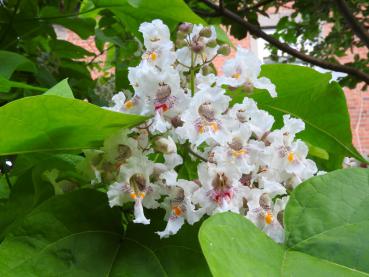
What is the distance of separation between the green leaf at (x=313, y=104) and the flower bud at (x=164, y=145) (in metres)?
0.15

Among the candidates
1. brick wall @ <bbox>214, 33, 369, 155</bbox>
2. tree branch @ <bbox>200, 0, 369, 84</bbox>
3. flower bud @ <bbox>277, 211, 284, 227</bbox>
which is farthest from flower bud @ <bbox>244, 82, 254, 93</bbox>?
brick wall @ <bbox>214, 33, 369, 155</bbox>

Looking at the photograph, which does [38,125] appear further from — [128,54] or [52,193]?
[128,54]

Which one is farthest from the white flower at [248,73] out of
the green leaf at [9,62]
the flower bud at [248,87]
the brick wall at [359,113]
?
the brick wall at [359,113]

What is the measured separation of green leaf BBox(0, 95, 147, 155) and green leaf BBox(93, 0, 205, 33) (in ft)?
0.79

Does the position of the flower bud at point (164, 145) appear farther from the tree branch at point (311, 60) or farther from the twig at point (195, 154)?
the tree branch at point (311, 60)

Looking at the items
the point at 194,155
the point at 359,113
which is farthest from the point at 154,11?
the point at 359,113

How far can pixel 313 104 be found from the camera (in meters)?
0.54

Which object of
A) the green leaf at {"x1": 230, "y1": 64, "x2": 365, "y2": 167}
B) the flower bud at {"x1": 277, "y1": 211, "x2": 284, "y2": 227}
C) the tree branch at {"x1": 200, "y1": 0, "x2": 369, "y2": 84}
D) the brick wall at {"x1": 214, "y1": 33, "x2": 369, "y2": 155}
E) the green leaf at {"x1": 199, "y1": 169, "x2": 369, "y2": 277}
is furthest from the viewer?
the brick wall at {"x1": 214, "y1": 33, "x2": 369, "y2": 155}

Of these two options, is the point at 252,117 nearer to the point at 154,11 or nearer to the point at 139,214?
the point at 139,214

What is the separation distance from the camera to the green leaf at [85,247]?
1.19 feet

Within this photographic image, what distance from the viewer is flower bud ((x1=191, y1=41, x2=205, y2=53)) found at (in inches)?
18.4

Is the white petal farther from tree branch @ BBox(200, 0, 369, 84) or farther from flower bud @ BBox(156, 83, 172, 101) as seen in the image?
tree branch @ BBox(200, 0, 369, 84)

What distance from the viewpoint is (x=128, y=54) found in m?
1.23

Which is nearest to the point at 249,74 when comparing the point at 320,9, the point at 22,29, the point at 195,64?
the point at 195,64
